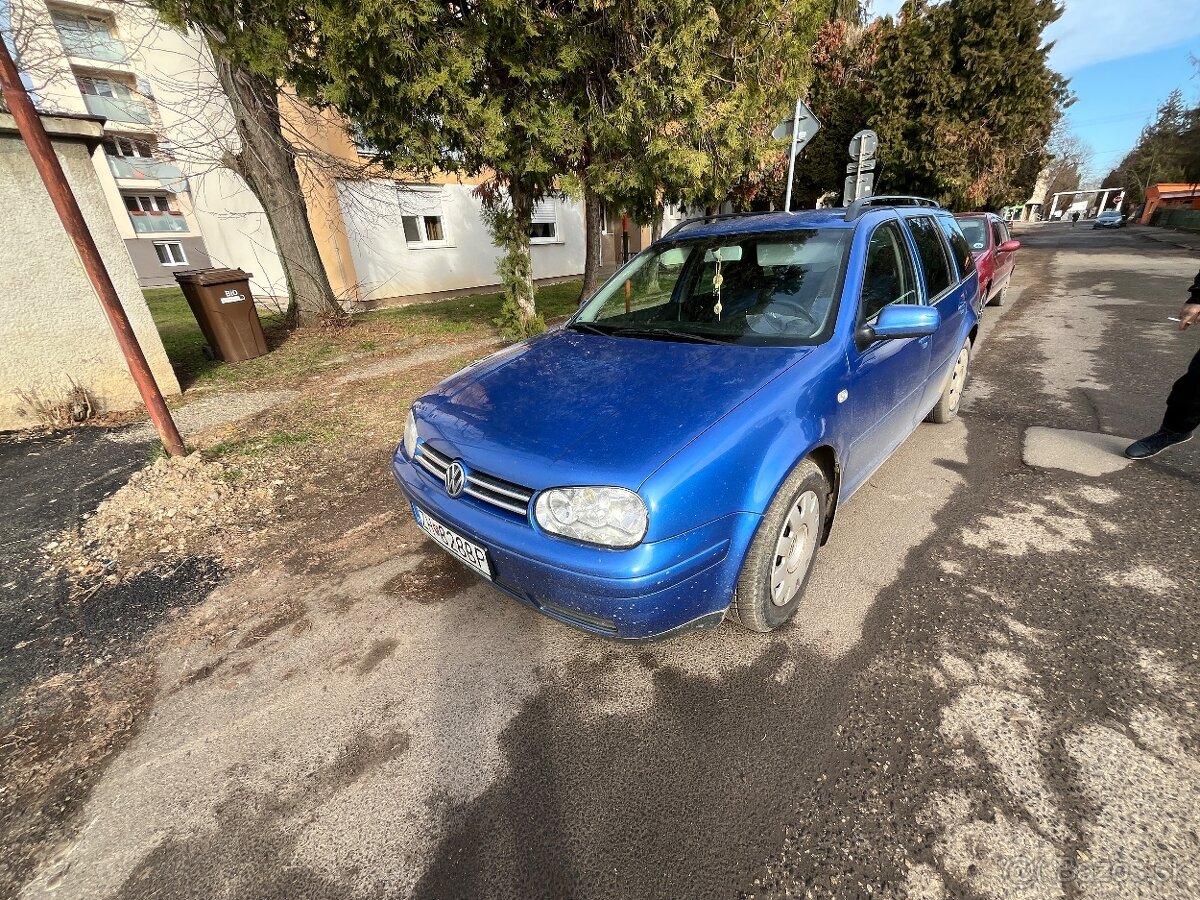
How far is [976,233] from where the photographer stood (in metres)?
8.55

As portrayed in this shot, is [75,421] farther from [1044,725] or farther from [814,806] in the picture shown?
[1044,725]

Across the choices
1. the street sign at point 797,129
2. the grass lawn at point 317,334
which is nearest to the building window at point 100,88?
the grass lawn at point 317,334

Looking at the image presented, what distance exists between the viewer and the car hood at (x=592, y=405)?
1861 mm

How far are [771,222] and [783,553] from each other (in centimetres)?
211

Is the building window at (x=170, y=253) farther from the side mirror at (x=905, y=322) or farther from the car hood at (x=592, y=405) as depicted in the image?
the side mirror at (x=905, y=322)

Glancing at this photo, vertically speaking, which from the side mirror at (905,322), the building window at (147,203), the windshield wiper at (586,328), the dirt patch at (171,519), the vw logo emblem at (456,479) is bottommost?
the dirt patch at (171,519)

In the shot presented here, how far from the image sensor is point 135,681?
2354 mm

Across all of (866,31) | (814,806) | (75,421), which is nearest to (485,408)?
(814,806)

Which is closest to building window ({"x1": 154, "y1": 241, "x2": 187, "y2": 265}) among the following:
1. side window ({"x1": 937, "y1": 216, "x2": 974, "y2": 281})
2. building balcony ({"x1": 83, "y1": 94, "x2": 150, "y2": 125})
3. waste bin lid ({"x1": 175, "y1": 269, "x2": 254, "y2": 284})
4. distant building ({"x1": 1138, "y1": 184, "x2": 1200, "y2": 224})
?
building balcony ({"x1": 83, "y1": 94, "x2": 150, "y2": 125})

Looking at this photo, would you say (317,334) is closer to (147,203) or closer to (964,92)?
(964,92)

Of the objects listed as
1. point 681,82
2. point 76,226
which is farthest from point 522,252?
point 76,226

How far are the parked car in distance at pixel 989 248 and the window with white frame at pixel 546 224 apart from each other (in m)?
11.7

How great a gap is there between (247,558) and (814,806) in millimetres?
3288

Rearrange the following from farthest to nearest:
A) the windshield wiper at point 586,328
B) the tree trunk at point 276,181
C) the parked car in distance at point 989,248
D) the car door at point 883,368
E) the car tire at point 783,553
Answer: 1. the parked car in distance at point 989,248
2. the tree trunk at point 276,181
3. the windshield wiper at point 586,328
4. the car door at point 883,368
5. the car tire at point 783,553
